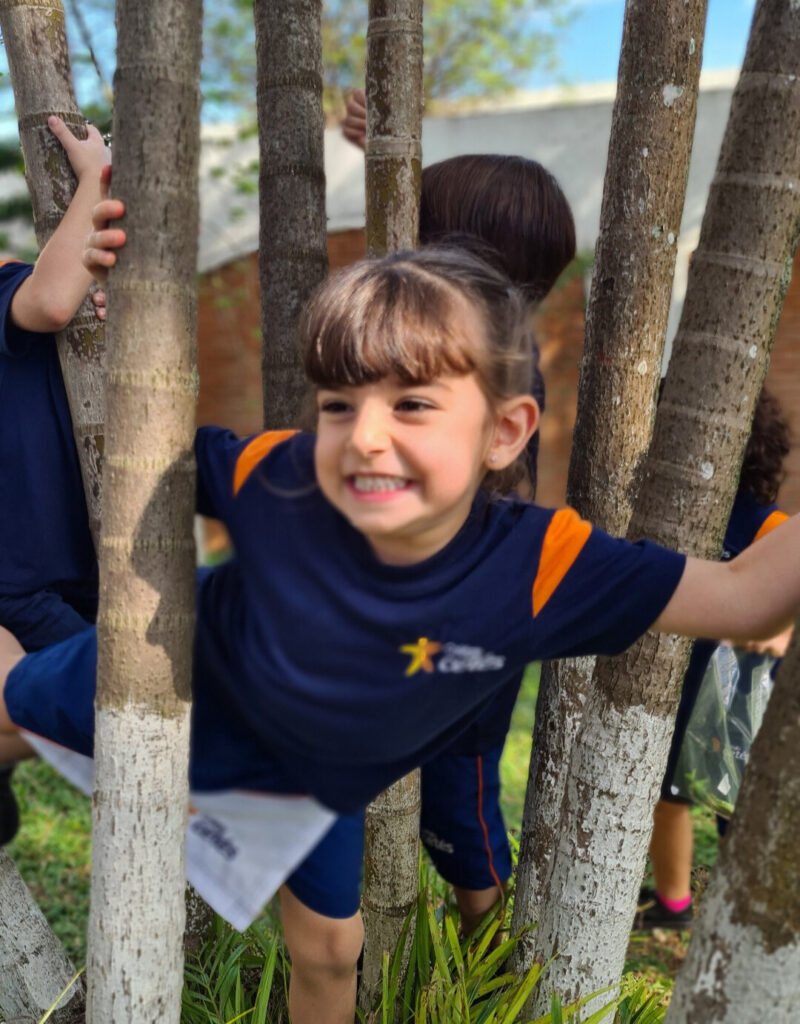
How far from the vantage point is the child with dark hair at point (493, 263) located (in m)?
2.22

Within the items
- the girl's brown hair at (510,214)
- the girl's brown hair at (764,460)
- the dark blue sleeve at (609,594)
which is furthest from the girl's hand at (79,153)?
the girl's brown hair at (764,460)

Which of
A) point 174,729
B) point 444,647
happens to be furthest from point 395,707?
point 174,729

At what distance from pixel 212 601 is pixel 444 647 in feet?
1.48

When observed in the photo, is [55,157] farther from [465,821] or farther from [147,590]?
[465,821]

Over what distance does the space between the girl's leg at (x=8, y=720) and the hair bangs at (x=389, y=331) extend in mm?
797

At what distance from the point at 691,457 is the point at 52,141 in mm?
1331

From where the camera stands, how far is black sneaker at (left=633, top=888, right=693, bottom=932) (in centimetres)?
348

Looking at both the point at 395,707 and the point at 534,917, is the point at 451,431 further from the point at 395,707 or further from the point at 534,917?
the point at 534,917

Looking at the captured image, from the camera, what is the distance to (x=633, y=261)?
2.11 meters

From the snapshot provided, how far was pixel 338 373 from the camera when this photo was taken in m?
1.58

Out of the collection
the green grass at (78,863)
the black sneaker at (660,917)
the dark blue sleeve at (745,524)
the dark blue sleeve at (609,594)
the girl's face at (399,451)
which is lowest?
the green grass at (78,863)

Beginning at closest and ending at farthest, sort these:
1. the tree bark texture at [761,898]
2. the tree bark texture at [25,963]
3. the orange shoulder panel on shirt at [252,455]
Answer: the tree bark texture at [761,898]
the orange shoulder panel on shirt at [252,455]
the tree bark texture at [25,963]

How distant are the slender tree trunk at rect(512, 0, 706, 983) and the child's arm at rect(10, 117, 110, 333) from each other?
103cm

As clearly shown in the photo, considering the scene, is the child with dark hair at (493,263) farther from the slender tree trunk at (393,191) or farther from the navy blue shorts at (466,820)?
the slender tree trunk at (393,191)
